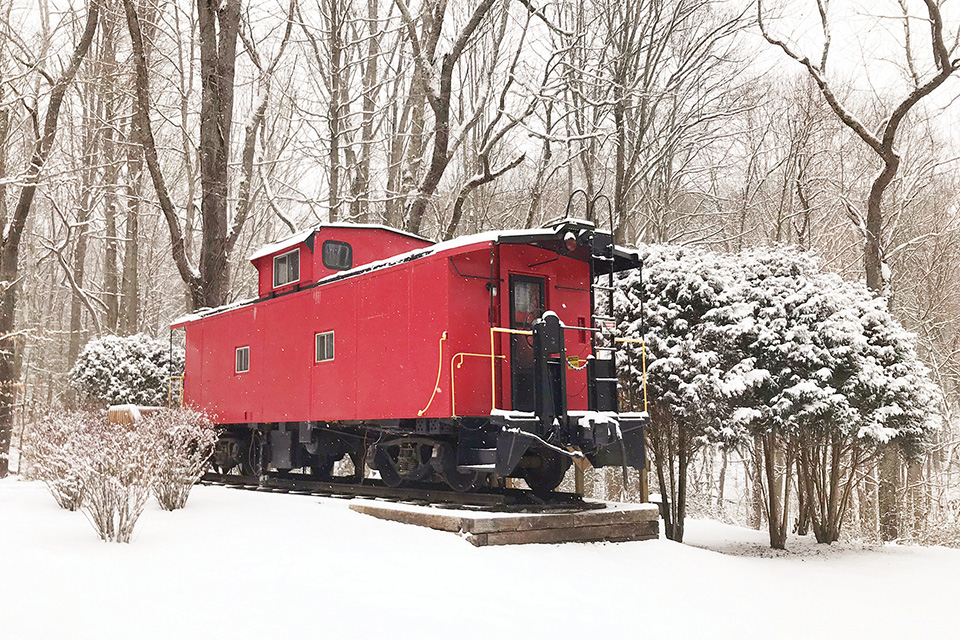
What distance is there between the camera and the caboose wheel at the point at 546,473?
10883 mm

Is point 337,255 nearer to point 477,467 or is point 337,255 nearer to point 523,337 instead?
point 523,337

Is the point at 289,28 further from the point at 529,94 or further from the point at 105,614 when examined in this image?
the point at 105,614

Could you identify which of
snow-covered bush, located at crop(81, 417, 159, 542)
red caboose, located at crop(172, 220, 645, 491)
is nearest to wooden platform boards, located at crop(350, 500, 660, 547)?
red caboose, located at crop(172, 220, 645, 491)

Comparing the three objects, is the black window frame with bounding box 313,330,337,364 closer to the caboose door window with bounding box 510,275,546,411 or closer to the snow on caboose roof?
the snow on caboose roof

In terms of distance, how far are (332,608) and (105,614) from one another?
1.50 meters

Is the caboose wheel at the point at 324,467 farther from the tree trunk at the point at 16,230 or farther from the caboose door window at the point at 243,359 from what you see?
the tree trunk at the point at 16,230

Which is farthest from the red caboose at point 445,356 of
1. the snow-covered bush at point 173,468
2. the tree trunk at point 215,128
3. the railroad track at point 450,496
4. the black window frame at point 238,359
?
the tree trunk at point 215,128

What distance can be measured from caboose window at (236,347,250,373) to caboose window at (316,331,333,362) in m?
2.73

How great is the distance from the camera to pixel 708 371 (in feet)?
40.3

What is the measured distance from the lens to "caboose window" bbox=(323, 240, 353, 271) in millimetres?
13188

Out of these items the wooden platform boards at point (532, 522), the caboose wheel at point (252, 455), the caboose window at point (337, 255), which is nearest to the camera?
the wooden platform boards at point (532, 522)

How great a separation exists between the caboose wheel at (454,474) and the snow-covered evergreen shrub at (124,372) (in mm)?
12352

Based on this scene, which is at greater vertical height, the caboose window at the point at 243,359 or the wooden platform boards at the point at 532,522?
the caboose window at the point at 243,359

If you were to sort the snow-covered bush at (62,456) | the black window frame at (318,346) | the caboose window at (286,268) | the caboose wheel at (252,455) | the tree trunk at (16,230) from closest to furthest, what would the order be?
the snow-covered bush at (62,456)
the black window frame at (318,346)
the caboose window at (286,268)
the caboose wheel at (252,455)
the tree trunk at (16,230)
